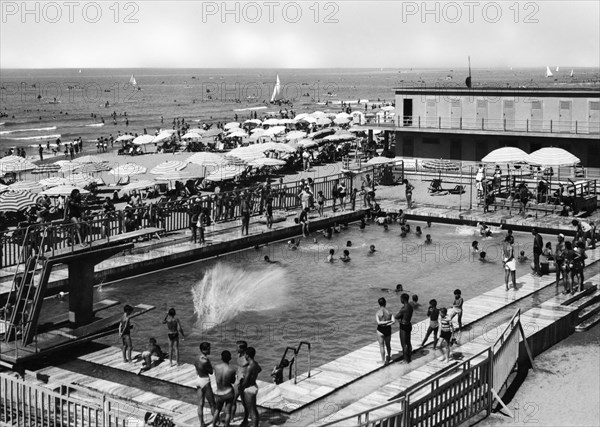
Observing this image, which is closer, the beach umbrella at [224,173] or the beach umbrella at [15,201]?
the beach umbrella at [15,201]

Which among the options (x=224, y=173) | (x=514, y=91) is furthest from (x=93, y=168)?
(x=514, y=91)

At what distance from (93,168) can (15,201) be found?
15220 mm

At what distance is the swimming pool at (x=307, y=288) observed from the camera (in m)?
22.3

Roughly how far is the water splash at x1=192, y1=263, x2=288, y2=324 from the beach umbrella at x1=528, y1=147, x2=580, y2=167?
45.7 feet

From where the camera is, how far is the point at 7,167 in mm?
45250

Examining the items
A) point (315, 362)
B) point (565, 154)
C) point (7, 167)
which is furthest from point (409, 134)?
point (315, 362)

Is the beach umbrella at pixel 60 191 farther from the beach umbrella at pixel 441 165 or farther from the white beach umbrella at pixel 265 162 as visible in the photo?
the beach umbrella at pixel 441 165

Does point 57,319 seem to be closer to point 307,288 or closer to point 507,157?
point 307,288

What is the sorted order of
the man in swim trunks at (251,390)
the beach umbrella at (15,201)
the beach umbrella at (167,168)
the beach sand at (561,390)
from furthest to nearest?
1. the beach umbrella at (167,168)
2. the beach umbrella at (15,201)
3. the beach sand at (561,390)
4. the man in swim trunks at (251,390)

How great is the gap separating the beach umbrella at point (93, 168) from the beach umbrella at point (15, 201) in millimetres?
13385

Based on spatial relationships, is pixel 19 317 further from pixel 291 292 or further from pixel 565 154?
pixel 565 154

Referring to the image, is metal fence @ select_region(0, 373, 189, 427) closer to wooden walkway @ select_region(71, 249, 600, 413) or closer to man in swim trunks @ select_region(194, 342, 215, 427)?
man in swim trunks @ select_region(194, 342, 215, 427)

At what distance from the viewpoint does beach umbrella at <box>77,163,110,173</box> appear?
153 ft

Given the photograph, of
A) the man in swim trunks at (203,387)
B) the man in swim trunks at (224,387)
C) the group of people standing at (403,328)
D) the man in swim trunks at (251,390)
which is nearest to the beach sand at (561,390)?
the group of people standing at (403,328)
